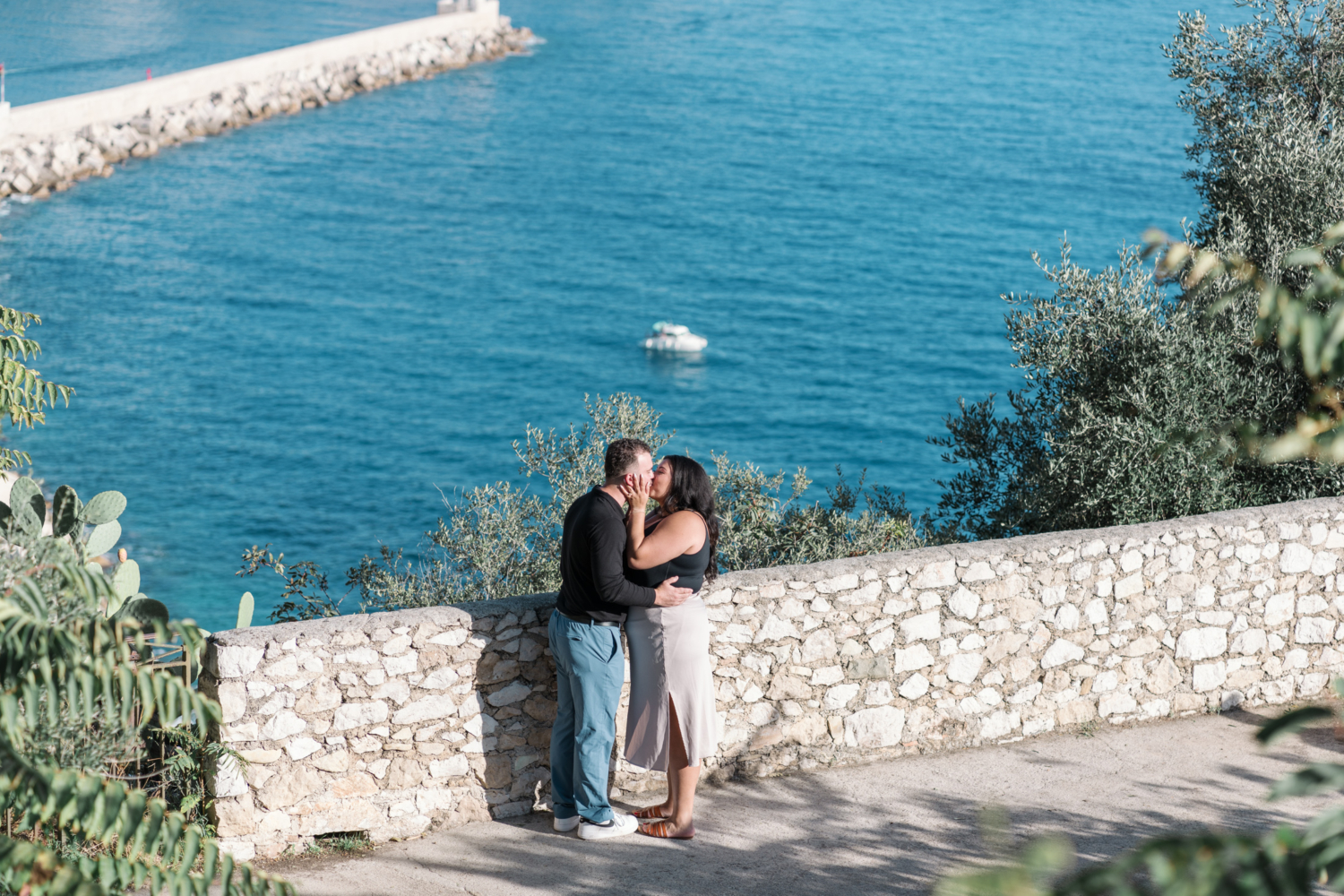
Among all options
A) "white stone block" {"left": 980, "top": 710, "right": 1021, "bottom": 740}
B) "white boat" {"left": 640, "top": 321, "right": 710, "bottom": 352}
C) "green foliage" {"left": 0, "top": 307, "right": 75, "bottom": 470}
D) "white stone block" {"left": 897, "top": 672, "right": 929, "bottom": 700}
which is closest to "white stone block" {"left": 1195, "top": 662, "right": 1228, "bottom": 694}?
"white stone block" {"left": 980, "top": 710, "right": 1021, "bottom": 740}

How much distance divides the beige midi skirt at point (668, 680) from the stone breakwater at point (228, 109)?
171ft

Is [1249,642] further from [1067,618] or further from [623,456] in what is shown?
[623,456]

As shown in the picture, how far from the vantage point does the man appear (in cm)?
596

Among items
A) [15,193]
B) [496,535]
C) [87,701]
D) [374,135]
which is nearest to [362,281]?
→ [15,193]

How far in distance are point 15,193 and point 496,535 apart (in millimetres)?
48362

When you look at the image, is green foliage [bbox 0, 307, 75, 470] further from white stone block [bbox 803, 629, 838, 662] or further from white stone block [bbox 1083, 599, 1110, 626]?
white stone block [bbox 1083, 599, 1110, 626]

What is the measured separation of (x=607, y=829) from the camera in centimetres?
633

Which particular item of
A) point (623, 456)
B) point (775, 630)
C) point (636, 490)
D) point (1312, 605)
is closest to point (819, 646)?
point (775, 630)

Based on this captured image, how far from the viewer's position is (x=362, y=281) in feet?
163

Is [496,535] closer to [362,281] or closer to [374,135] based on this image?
[362,281]

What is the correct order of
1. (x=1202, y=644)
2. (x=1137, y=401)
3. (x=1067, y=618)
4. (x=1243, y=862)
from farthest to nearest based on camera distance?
(x=1137, y=401) < (x=1202, y=644) < (x=1067, y=618) < (x=1243, y=862)

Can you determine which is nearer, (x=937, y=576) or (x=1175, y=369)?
(x=937, y=576)

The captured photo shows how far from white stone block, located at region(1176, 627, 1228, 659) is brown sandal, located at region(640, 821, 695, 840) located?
3.49m

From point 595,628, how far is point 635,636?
0.73ft
